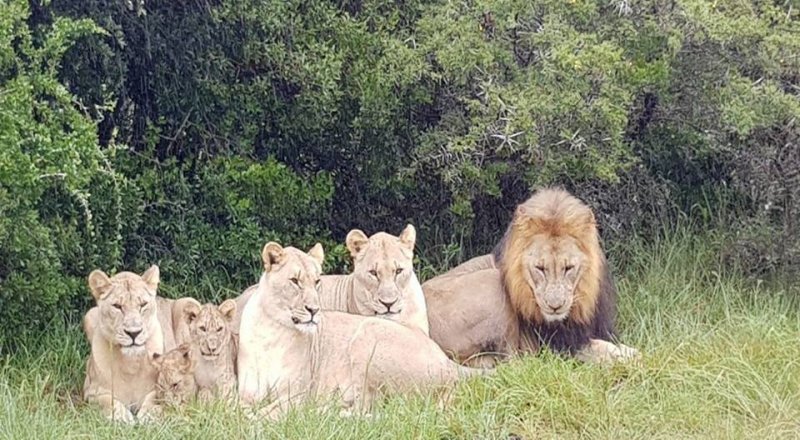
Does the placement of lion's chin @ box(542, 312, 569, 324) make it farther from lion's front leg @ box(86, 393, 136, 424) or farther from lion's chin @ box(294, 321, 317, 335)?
lion's front leg @ box(86, 393, 136, 424)

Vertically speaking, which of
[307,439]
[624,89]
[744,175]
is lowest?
[307,439]

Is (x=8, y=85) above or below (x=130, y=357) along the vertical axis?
above

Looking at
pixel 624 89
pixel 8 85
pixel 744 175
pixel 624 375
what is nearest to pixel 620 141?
pixel 624 89

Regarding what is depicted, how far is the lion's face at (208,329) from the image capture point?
6012mm

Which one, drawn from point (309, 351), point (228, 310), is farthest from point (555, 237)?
point (228, 310)

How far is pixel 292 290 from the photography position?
234 inches

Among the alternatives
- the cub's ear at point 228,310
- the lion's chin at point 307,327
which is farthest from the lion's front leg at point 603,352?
the cub's ear at point 228,310

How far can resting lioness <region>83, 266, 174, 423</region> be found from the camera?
603 centimetres

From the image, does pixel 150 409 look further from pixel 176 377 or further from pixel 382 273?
pixel 382 273

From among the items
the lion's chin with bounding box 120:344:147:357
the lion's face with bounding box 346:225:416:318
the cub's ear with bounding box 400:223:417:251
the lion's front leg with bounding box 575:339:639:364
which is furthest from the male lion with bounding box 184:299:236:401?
the lion's front leg with bounding box 575:339:639:364

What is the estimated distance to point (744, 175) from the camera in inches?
320

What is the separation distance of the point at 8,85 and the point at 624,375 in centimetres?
311

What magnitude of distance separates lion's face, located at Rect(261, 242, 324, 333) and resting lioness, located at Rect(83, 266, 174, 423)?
0.58m

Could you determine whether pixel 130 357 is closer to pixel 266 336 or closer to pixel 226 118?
pixel 266 336
